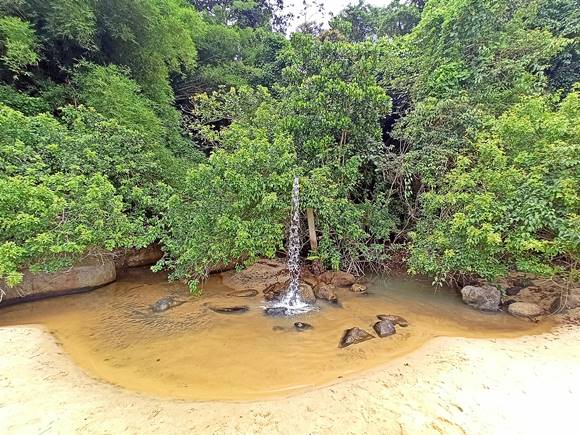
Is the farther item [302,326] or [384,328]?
[302,326]

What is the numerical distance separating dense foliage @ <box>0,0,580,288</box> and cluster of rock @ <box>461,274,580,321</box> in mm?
603

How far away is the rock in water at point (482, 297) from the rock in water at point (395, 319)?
1.90 m

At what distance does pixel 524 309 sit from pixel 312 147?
611 centimetres

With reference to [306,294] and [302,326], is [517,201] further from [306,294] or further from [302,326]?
[302,326]

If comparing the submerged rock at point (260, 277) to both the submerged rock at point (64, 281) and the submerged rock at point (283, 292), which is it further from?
the submerged rock at point (64, 281)

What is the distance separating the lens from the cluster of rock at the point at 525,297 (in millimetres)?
6941

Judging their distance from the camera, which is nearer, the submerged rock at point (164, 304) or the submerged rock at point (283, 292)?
the submerged rock at point (164, 304)

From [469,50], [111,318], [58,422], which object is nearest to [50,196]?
[111,318]

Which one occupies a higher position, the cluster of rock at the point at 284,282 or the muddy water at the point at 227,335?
the cluster of rock at the point at 284,282

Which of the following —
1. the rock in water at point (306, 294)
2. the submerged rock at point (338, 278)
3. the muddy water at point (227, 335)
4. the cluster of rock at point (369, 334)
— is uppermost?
the submerged rock at point (338, 278)

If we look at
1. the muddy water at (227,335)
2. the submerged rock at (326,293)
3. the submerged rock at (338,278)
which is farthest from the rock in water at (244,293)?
the submerged rock at (338,278)

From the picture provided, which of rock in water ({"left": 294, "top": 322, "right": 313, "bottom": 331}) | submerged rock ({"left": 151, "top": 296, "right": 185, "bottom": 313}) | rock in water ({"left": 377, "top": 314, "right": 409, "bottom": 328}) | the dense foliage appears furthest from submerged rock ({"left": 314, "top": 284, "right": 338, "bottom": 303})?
submerged rock ({"left": 151, "top": 296, "right": 185, "bottom": 313})

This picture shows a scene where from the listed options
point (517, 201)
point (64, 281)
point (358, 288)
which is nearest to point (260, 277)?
point (358, 288)

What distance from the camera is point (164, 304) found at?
7.46 meters
